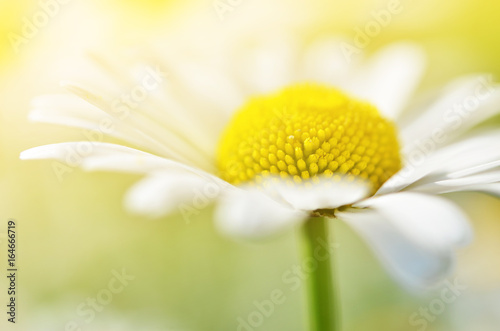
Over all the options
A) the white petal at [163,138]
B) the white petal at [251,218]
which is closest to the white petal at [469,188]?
the white petal at [251,218]

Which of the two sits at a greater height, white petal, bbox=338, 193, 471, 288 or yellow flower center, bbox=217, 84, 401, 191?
yellow flower center, bbox=217, 84, 401, 191

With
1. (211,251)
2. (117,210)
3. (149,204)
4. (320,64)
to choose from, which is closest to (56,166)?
(117,210)

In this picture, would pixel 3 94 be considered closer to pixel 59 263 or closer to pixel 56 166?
pixel 56 166

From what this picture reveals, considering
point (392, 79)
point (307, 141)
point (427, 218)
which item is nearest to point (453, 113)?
point (392, 79)

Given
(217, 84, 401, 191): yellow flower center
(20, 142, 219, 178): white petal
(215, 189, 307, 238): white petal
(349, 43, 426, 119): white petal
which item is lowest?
(215, 189, 307, 238): white petal

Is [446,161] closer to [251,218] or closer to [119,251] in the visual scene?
[251,218]

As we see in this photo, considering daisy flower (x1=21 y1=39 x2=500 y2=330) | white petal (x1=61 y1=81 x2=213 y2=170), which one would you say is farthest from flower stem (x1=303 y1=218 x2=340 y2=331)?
white petal (x1=61 y1=81 x2=213 y2=170)

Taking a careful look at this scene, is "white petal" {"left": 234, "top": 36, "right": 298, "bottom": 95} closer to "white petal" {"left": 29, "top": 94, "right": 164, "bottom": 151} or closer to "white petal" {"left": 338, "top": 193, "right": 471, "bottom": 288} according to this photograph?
"white petal" {"left": 29, "top": 94, "right": 164, "bottom": 151}
